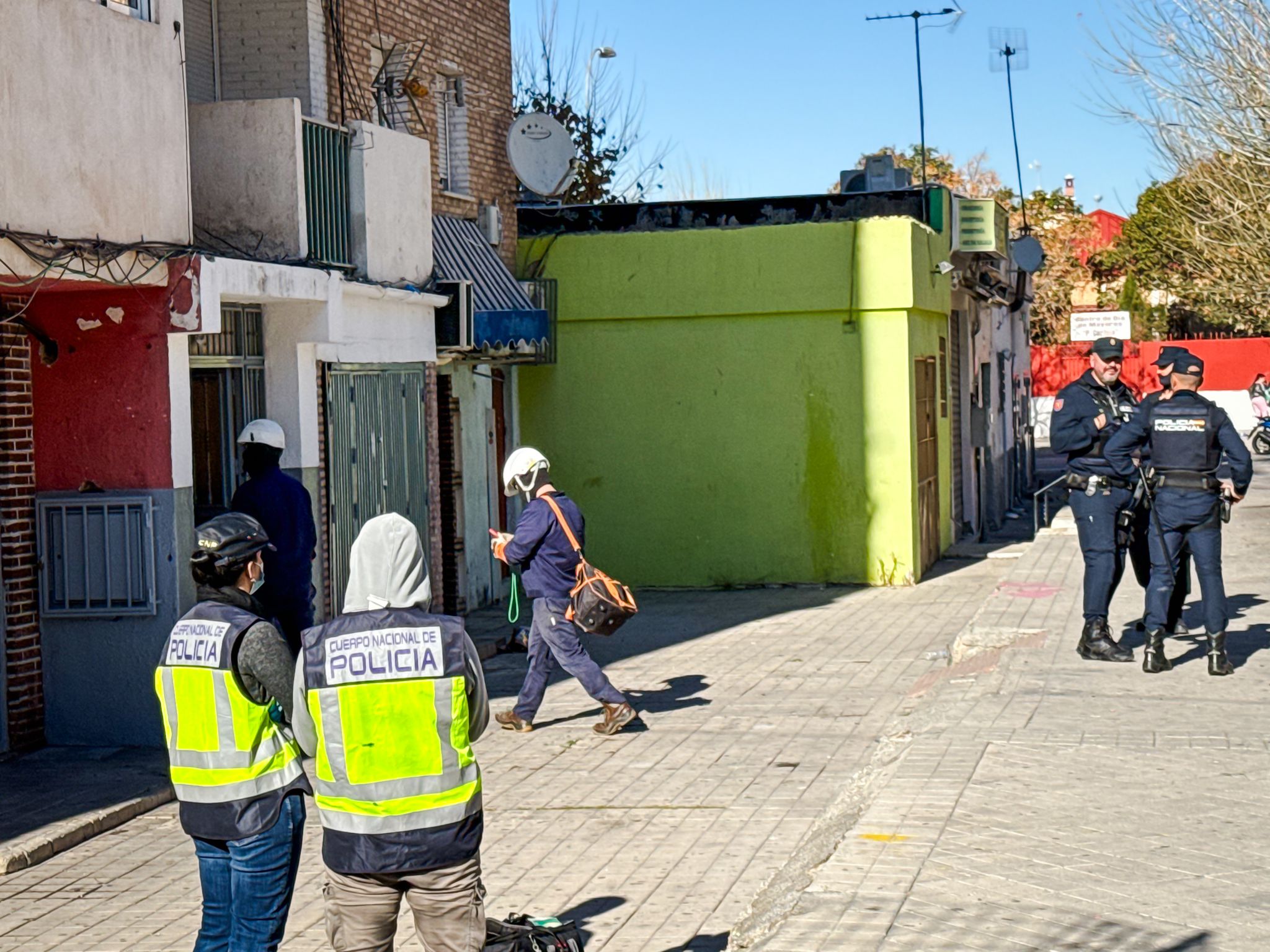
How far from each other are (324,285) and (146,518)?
2662mm

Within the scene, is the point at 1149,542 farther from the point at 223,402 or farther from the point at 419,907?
the point at 419,907

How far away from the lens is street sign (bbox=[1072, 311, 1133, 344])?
83.5 ft

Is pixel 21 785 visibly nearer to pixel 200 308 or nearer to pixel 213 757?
pixel 200 308

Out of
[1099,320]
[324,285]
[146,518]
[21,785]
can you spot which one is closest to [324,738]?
[21,785]

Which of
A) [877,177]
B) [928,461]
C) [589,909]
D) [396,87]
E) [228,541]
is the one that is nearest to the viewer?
[228,541]

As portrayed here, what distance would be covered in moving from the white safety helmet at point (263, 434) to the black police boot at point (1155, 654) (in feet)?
17.5

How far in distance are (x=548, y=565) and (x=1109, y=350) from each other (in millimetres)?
3816

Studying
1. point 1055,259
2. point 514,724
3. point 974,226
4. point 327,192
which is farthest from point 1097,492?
point 1055,259

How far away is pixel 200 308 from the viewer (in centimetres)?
981

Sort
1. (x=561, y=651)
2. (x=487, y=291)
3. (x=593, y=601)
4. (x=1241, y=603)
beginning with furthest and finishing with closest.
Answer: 1. (x=487, y=291)
2. (x=1241, y=603)
3. (x=561, y=651)
4. (x=593, y=601)

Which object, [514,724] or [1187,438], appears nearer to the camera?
[1187,438]

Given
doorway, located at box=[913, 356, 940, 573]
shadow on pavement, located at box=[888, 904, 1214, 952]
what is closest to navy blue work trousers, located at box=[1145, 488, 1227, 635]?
shadow on pavement, located at box=[888, 904, 1214, 952]

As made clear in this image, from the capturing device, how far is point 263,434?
9430mm

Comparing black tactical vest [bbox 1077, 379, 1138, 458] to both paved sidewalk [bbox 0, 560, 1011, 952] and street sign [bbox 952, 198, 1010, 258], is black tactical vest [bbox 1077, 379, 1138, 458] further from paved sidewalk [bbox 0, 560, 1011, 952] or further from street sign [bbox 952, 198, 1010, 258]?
street sign [bbox 952, 198, 1010, 258]
